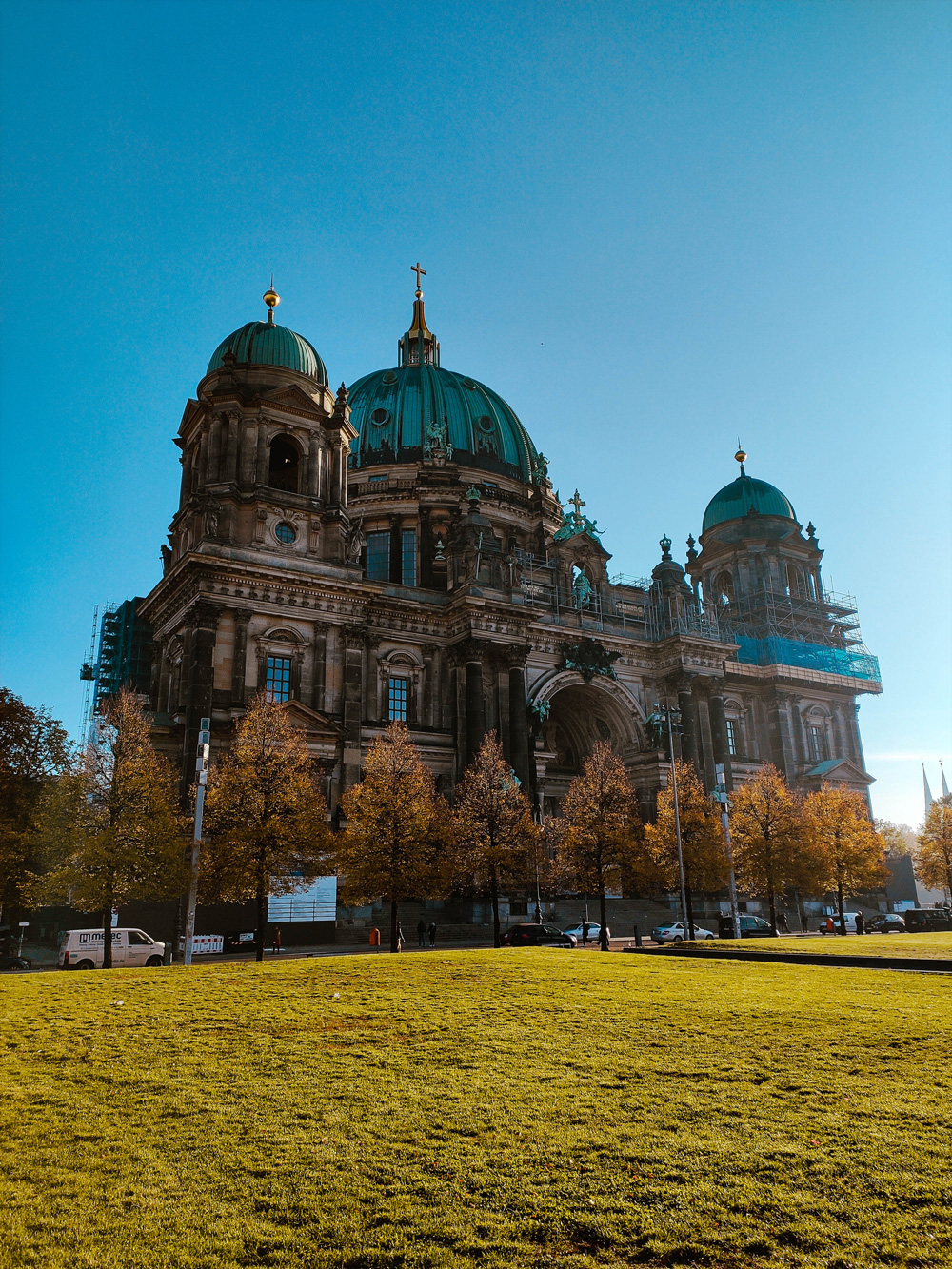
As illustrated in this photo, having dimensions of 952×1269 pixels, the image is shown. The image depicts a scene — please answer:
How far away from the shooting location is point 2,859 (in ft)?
107

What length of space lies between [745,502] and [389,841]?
61.7 m

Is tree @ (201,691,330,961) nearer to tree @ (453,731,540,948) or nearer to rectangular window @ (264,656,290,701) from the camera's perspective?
tree @ (453,731,540,948)

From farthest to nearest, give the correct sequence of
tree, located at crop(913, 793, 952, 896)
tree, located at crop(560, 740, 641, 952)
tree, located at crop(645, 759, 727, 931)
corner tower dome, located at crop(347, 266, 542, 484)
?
corner tower dome, located at crop(347, 266, 542, 484) < tree, located at crop(913, 793, 952, 896) < tree, located at crop(645, 759, 727, 931) < tree, located at crop(560, 740, 641, 952)

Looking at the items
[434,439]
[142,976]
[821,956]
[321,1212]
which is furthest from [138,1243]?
[434,439]

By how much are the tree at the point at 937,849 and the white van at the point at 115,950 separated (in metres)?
53.0

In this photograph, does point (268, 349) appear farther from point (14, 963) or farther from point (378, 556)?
point (14, 963)

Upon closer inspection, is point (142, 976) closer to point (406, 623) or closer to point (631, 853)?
point (631, 853)

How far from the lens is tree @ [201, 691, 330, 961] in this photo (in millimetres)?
37094

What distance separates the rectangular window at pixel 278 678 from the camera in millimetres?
51469

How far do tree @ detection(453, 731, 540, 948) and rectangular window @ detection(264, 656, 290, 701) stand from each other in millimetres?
11750

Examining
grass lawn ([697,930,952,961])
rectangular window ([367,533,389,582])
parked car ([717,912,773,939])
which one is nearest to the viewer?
grass lawn ([697,930,952,961])

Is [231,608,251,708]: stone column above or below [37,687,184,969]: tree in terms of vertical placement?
above

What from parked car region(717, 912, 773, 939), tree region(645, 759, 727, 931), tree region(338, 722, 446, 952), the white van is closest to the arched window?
tree region(338, 722, 446, 952)

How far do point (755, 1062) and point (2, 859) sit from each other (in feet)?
91.7
